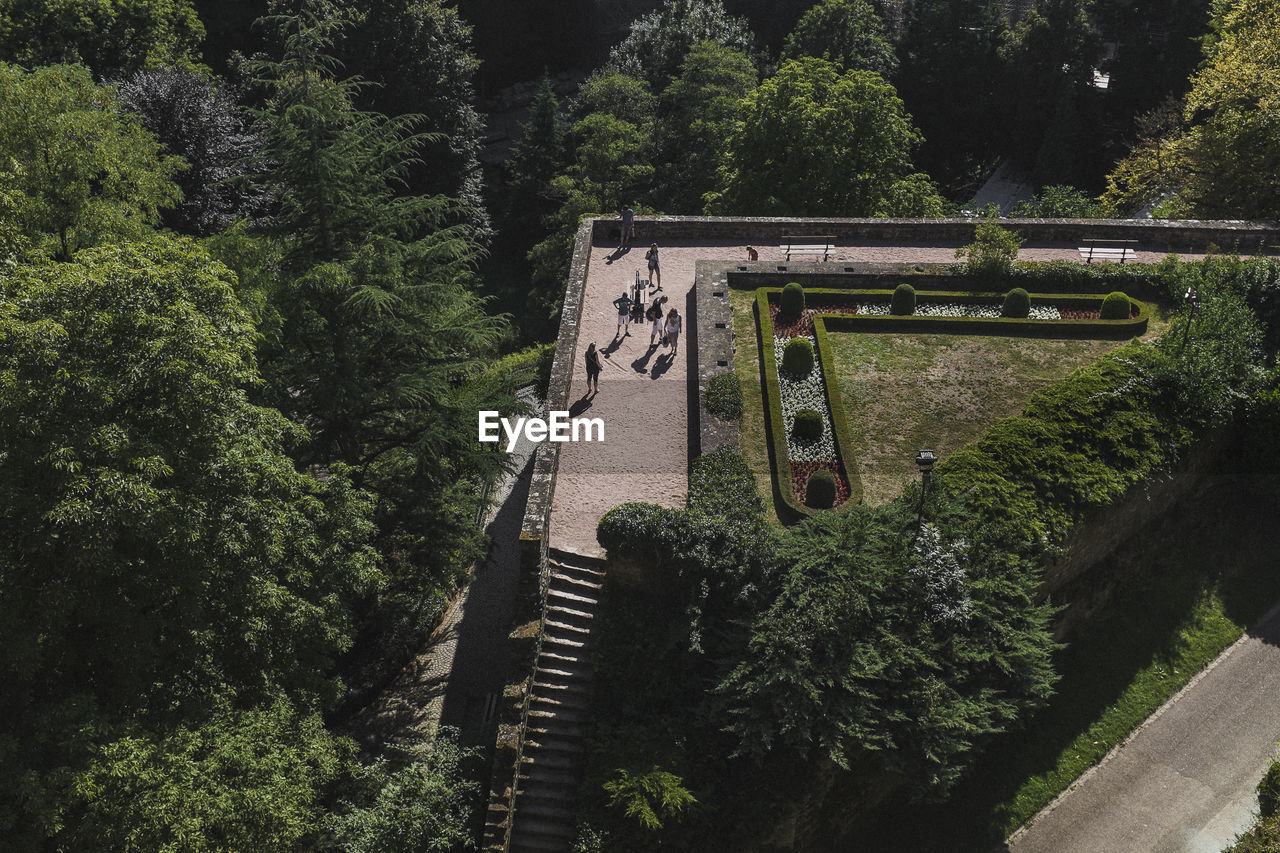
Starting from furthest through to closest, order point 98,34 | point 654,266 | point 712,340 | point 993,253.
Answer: point 98,34, point 654,266, point 993,253, point 712,340

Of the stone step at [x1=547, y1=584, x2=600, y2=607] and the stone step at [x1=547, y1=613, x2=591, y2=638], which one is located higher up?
the stone step at [x1=547, y1=584, x2=600, y2=607]

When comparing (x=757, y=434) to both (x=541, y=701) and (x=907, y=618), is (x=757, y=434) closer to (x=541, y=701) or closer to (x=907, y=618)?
(x=907, y=618)

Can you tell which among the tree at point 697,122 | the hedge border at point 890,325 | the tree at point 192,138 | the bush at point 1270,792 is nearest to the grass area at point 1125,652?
the bush at point 1270,792

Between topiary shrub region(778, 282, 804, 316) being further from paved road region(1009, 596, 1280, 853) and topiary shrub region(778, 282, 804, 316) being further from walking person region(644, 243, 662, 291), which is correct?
paved road region(1009, 596, 1280, 853)

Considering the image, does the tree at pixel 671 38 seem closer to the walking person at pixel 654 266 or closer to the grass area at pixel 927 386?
the walking person at pixel 654 266

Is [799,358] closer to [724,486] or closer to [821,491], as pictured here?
[821,491]

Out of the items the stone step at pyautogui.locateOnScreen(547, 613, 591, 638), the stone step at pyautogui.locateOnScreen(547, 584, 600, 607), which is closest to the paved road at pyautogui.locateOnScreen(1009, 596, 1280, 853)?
the stone step at pyautogui.locateOnScreen(547, 613, 591, 638)

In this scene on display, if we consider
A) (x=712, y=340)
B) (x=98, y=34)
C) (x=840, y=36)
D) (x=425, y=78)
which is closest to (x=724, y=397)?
(x=712, y=340)
